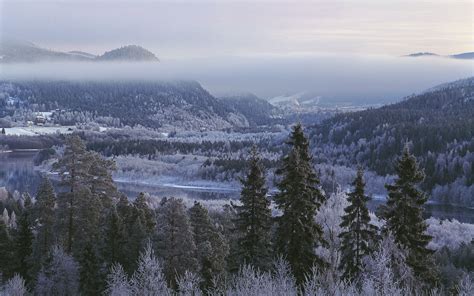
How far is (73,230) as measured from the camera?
149 feet

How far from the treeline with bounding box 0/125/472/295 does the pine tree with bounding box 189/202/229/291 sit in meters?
0.09

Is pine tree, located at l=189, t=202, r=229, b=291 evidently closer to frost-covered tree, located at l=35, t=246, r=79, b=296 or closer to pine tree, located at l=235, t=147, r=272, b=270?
frost-covered tree, located at l=35, t=246, r=79, b=296

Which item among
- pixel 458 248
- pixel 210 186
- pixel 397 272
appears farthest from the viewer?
pixel 210 186

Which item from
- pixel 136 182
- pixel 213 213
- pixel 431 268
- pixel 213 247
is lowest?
pixel 136 182

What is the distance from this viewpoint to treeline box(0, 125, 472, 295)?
2805cm

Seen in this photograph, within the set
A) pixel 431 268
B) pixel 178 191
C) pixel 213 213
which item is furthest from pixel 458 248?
pixel 178 191

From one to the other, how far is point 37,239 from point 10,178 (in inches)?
5127

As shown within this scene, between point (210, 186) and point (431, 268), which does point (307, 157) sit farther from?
point (210, 186)

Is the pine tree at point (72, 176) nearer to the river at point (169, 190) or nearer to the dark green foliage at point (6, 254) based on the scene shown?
the dark green foliage at point (6, 254)

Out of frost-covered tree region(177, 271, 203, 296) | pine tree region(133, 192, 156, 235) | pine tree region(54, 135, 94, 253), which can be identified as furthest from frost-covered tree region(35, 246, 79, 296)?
frost-covered tree region(177, 271, 203, 296)

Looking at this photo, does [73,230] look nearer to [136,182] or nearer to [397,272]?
[397,272]

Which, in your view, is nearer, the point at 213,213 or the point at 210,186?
the point at 213,213

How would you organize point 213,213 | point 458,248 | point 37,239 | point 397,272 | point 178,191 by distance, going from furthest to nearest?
point 178,191 < point 213,213 < point 458,248 < point 37,239 < point 397,272

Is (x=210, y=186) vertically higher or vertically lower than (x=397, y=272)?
lower
